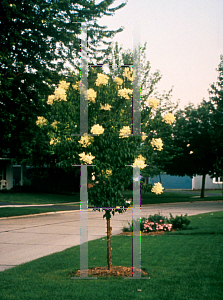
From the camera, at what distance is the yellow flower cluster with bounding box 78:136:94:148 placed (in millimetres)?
6438

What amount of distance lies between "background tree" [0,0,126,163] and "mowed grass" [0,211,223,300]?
923 centimetres

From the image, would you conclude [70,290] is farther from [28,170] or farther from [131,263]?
[28,170]

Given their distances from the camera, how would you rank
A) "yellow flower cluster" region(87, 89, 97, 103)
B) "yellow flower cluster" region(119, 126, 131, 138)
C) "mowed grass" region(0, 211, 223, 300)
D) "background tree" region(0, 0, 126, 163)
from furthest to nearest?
1. "background tree" region(0, 0, 126, 163)
2. "yellow flower cluster" region(87, 89, 97, 103)
3. "yellow flower cluster" region(119, 126, 131, 138)
4. "mowed grass" region(0, 211, 223, 300)

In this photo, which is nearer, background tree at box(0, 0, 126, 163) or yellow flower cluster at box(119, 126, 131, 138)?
yellow flower cluster at box(119, 126, 131, 138)

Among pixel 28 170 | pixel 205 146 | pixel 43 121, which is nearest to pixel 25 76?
pixel 43 121

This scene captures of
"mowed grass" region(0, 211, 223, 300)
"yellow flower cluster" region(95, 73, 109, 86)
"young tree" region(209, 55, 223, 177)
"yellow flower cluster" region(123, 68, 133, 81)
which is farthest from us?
"young tree" region(209, 55, 223, 177)

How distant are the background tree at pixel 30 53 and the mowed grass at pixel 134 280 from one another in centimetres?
923

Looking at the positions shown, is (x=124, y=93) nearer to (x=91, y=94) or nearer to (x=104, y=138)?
(x=91, y=94)

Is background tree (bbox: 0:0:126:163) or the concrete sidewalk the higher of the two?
background tree (bbox: 0:0:126:163)

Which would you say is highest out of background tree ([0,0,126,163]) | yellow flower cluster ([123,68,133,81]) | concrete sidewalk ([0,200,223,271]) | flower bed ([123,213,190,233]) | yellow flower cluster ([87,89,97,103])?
background tree ([0,0,126,163])

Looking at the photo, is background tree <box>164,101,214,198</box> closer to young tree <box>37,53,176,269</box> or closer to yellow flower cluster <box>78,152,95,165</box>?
young tree <box>37,53,176,269</box>

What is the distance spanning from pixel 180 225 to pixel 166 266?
6.28 meters

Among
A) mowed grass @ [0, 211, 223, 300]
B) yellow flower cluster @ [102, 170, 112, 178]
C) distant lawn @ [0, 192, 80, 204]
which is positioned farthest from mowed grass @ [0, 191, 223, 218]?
yellow flower cluster @ [102, 170, 112, 178]

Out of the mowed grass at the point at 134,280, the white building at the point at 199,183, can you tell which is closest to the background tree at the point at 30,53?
the mowed grass at the point at 134,280
